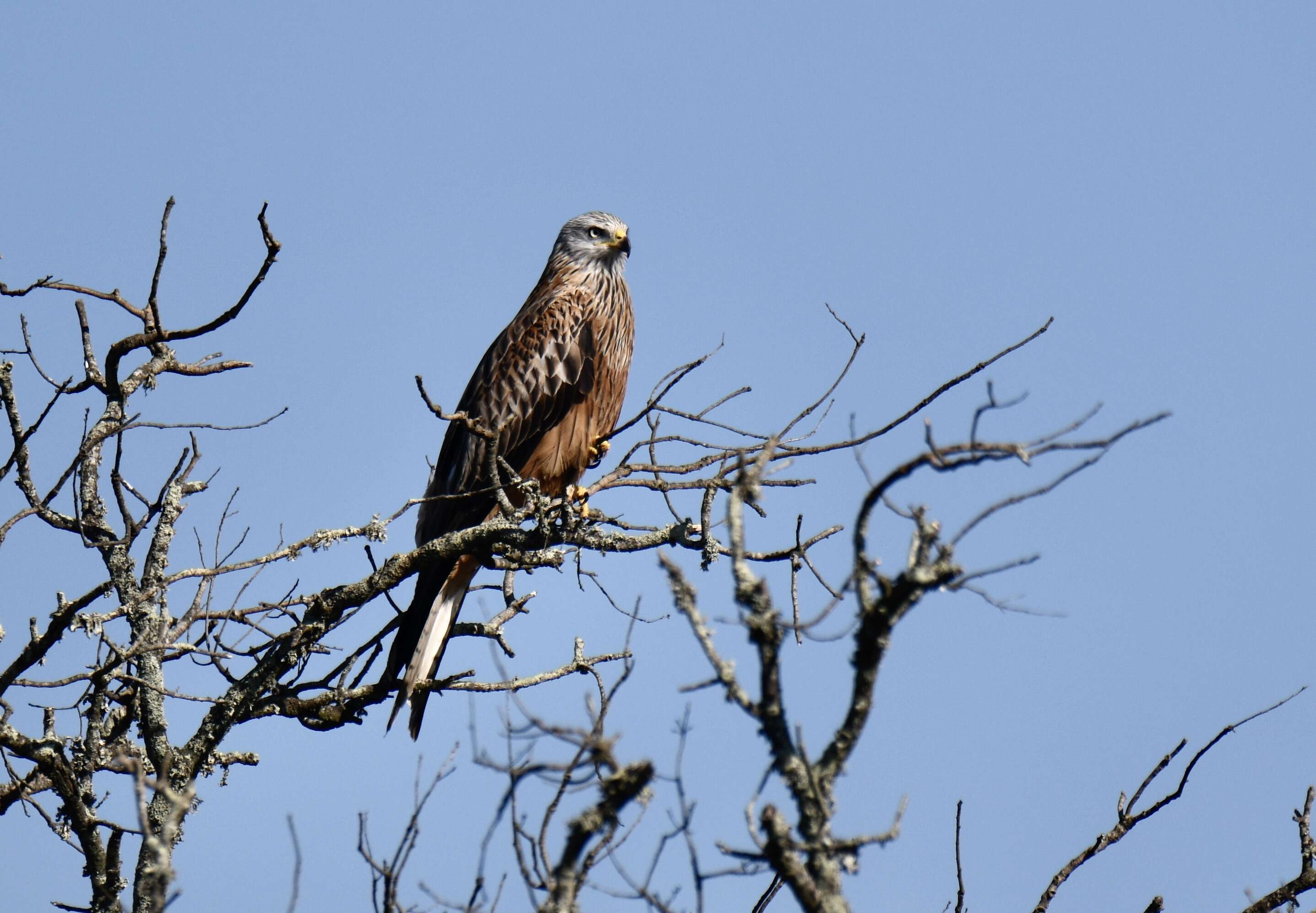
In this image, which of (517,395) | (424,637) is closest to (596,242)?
(517,395)

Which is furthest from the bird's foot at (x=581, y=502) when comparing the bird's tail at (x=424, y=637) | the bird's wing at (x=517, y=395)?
the bird's wing at (x=517, y=395)

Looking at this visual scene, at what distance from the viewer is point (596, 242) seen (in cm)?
763

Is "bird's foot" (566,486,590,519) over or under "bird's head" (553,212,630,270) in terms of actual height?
under

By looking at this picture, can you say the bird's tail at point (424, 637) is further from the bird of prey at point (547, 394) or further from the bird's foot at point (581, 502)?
the bird's foot at point (581, 502)

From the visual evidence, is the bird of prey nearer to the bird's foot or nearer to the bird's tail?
A: the bird's tail

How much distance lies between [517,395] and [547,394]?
0.20 meters

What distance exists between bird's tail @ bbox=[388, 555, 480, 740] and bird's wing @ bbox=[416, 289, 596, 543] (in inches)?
26.9

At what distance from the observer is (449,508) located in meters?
6.13

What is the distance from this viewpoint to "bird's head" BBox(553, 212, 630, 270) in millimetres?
7543

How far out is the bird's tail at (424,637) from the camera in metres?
5.09

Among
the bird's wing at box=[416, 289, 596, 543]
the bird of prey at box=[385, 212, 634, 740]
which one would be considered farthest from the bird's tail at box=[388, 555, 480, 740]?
the bird's wing at box=[416, 289, 596, 543]

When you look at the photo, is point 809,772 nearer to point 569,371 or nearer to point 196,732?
point 196,732

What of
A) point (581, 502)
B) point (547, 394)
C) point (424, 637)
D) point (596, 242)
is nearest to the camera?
point (581, 502)

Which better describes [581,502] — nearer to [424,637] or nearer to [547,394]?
[424,637]
